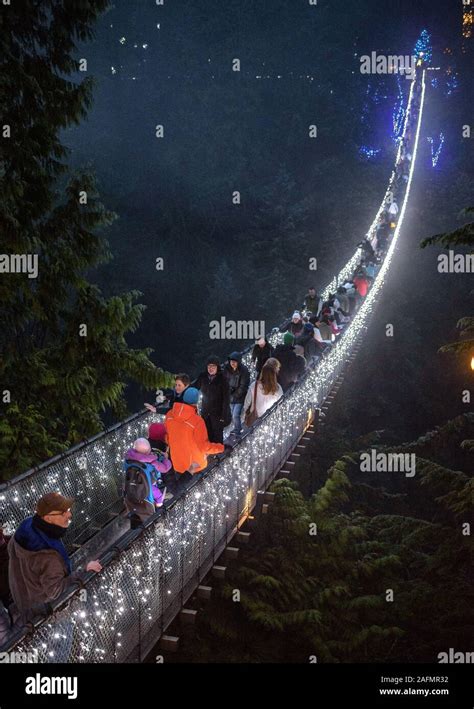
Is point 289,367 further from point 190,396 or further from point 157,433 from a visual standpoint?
point 190,396

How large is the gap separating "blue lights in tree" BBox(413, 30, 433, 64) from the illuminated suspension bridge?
184ft

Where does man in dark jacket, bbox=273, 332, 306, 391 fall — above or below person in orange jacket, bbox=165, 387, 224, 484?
above

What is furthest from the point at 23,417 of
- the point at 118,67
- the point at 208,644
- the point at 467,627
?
the point at 118,67

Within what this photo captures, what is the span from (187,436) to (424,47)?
60.8 metres

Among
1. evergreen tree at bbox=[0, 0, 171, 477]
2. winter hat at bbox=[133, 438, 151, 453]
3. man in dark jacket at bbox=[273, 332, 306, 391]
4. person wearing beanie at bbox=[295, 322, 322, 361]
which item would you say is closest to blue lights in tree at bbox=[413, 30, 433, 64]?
person wearing beanie at bbox=[295, 322, 322, 361]

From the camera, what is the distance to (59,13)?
993cm

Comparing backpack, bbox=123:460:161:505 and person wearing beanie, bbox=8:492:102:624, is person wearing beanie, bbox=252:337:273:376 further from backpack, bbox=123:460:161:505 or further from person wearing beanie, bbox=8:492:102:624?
person wearing beanie, bbox=8:492:102:624

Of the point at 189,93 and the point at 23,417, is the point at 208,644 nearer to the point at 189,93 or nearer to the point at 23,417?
Result: the point at 23,417

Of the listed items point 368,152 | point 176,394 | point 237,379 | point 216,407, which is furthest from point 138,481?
point 368,152

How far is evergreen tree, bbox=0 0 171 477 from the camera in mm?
9445

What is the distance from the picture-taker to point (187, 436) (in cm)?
699

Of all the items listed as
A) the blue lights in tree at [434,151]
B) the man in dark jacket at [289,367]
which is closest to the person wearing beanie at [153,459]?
the man in dark jacket at [289,367]

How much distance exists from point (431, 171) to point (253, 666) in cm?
4754

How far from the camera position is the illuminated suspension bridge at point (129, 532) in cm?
477
